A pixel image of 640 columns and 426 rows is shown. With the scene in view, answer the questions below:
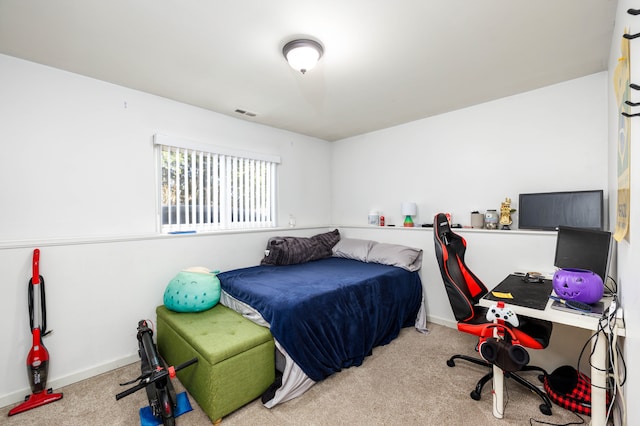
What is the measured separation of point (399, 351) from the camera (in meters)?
2.70

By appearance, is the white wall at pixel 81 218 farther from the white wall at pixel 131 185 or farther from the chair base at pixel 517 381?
the chair base at pixel 517 381

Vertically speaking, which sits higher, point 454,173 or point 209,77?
point 209,77

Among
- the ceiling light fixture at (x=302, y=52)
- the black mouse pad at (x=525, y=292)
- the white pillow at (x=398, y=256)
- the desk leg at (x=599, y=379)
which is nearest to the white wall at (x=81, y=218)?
the ceiling light fixture at (x=302, y=52)

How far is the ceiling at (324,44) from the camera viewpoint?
1.64 m

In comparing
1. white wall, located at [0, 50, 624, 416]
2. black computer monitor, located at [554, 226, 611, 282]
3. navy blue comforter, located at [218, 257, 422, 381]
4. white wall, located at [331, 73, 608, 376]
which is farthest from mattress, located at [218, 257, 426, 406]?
black computer monitor, located at [554, 226, 611, 282]

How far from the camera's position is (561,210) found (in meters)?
2.52

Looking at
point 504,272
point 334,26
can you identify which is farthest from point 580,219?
point 334,26

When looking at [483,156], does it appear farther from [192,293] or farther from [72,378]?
[72,378]

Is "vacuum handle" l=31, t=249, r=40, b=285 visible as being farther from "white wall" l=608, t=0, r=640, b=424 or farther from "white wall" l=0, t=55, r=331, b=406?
"white wall" l=608, t=0, r=640, b=424

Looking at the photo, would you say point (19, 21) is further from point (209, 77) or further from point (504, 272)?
point (504, 272)

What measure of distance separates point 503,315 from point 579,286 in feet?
1.46

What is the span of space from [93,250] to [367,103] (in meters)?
2.91

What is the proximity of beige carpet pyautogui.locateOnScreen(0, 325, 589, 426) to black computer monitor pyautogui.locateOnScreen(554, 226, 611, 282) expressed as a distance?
0.95 meters

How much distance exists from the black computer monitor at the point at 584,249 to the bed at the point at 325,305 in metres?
1.41
